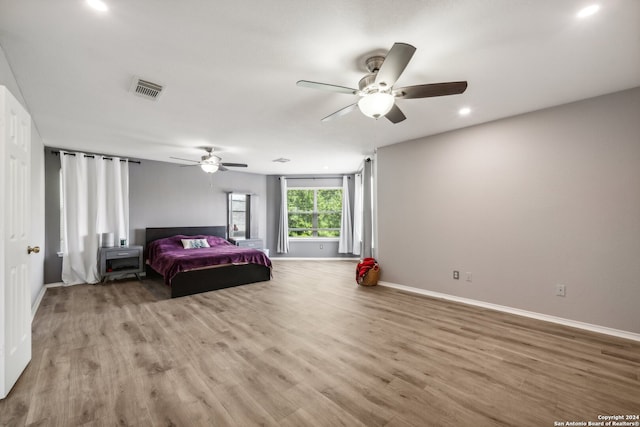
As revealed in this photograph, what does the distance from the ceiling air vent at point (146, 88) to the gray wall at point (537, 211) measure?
3.51 meters

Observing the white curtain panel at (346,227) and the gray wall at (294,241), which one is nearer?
the white curtain panel at (346,227)

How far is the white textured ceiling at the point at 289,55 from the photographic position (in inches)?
64.4

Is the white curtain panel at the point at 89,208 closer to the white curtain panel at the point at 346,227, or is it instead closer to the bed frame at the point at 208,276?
the bed frame at the point at 208,276

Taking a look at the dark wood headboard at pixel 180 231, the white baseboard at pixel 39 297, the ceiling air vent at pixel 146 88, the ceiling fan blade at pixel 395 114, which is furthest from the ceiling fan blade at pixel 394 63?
the dark wood headboard at pixel 180 231

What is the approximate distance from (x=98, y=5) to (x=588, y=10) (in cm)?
293

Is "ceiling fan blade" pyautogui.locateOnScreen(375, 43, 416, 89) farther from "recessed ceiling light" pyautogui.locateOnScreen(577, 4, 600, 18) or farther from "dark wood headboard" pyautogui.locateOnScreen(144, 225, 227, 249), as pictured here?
"dark wood headboard" pyautogui.locateOnScreen(144, 225, 227, 249)

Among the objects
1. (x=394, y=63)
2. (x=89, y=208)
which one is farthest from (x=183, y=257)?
(x=394, y=63)

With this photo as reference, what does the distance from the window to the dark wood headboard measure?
1991mm

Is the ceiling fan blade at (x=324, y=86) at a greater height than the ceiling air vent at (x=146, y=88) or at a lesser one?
lesser

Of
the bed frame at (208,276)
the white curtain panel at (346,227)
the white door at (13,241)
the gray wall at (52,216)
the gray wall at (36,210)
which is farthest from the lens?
the white curtain panel at (346,227)

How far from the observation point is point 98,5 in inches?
61.7

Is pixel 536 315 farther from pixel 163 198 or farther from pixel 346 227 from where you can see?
pixel 163 198

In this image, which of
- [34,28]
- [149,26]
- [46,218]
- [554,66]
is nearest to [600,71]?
Answer: [554,66]

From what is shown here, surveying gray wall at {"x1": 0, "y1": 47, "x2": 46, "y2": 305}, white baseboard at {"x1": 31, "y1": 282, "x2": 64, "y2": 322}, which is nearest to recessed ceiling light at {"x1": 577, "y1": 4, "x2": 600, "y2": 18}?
gray wall at {"x1": 0, "y1": 47, "x2": 46, "y2": 305}
